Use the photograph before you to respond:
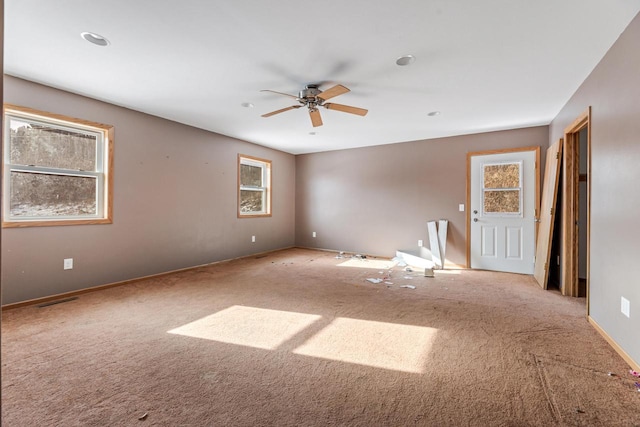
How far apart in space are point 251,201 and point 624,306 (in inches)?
223

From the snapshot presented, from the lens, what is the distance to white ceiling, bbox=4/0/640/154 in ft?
7.68

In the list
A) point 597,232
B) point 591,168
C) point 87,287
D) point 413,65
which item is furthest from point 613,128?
point 87,287

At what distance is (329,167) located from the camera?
7230mm

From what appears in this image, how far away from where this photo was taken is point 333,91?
3246mm

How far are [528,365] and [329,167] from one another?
217 inches

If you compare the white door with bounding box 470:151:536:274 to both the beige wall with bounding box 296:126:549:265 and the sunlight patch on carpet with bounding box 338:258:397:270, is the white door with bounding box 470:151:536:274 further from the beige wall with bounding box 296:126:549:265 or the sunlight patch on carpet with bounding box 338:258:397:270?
the sunlight patch on carpet with bounding box 338:258:397:270

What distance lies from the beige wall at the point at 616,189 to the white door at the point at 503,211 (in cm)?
211

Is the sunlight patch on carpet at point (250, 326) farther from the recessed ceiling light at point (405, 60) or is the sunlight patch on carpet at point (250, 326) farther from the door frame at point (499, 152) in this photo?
the door frame at point (499, 152)

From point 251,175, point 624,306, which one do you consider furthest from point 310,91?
point 251,175

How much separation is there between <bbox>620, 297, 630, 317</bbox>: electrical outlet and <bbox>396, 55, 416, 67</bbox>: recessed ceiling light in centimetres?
258

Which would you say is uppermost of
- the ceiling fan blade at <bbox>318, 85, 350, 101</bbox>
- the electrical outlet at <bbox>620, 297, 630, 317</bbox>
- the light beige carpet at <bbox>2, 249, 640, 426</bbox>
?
the ceiling fan blade at <bbox>318, 85, 350, 101</bbox>

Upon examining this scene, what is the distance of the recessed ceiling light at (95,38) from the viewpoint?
2.64m

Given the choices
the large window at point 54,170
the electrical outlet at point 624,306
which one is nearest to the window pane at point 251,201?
the large window at point 54,170

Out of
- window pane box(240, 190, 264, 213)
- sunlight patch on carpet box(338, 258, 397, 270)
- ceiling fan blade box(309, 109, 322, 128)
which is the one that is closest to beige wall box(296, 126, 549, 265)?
sunlight patch on carpet box(338, 258, 397, 270)
